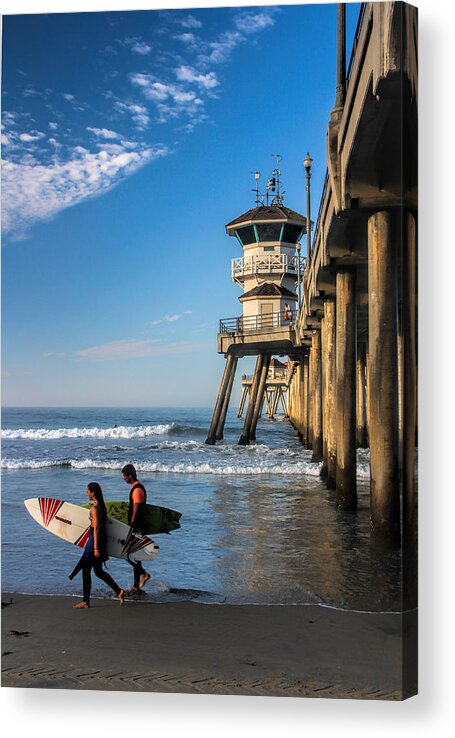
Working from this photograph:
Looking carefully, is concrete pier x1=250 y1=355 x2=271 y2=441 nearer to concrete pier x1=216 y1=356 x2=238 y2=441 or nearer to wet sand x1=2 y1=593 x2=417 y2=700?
concrete pier x1=216 y1=356 x2=238 y2=441

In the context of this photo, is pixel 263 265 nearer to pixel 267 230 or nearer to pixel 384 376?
pixel 267 230

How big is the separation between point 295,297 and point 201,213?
3.84m

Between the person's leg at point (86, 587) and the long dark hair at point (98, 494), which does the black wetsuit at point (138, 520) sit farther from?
the person's leg at point (86, 587)

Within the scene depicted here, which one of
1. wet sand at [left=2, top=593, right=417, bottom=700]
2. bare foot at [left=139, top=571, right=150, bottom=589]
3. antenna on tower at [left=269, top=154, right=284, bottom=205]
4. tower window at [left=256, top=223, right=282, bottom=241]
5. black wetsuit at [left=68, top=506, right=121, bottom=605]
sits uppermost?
antenna on tower at [left=269, top=154, right=284, bottom=205]

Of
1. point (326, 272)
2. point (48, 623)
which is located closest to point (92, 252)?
point (48, 623)

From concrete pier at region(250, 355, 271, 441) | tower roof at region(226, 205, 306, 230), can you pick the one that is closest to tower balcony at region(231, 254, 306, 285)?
tower roof at region(226, 205, 306, 230)

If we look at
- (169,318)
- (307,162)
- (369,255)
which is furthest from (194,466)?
(307,162)

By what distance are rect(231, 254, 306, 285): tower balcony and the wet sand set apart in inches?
113

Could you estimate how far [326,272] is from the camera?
10555mm

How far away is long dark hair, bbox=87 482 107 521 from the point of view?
6.09 meters

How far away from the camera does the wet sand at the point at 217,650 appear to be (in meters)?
5.27

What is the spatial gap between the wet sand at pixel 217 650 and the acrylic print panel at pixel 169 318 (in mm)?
20

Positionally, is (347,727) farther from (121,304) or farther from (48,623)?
(121,304)

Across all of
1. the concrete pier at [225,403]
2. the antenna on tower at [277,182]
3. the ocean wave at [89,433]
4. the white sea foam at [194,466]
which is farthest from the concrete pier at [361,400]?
the ocean wave at [89,433]
